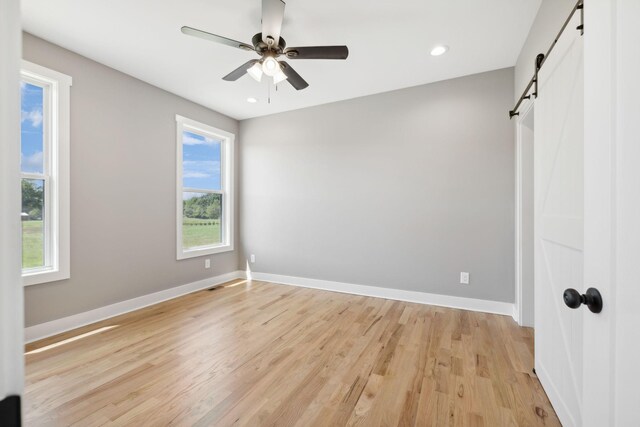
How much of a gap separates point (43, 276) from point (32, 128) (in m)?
1.32

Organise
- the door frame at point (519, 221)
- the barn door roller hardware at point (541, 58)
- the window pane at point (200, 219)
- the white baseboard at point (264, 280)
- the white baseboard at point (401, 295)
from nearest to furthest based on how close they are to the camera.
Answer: the barn door roller hardware at point (541, 58) → the white baseboard at point (264, 280) → the door frame at point (519, 221) → the white baseboard at point (401, 295) → the window pane at point (200, 219)

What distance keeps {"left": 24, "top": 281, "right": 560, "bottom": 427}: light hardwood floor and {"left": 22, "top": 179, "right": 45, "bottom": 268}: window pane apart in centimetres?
74

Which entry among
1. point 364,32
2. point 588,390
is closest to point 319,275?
point 364,32

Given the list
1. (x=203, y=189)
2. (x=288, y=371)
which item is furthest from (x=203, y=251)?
(x=288, y=371)

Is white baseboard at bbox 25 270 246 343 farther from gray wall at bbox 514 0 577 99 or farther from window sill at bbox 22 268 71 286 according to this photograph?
gray wall at bbox 514 0 577 99

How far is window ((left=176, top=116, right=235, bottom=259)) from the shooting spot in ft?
12.4

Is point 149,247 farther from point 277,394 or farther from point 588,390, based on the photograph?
point 588,390

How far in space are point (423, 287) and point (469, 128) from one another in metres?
1.92

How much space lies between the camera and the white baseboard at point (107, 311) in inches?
97.5

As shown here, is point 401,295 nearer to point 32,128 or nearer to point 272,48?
point 272,48

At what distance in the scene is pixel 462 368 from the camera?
2.04 metres

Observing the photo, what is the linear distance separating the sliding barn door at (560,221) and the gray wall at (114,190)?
3.78 m

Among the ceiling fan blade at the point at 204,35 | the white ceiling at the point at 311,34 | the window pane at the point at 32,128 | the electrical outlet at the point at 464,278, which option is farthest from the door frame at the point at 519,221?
the window pane at the point at 32,128

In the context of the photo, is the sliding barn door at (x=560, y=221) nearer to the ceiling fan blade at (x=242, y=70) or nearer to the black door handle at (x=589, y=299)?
the black door handle at (x=589, y=299)
